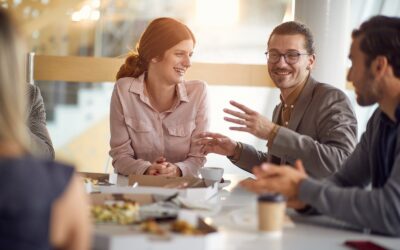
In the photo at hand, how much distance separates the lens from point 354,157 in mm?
2361

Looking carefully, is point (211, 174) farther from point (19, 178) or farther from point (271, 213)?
point (19, 178)

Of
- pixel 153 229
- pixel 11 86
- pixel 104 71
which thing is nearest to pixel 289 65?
pixel 153 229

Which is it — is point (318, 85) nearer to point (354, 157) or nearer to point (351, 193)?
point (354, 157)

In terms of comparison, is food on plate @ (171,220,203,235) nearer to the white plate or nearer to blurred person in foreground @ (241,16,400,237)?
blurred person in foreground @ (241,16,400,237)

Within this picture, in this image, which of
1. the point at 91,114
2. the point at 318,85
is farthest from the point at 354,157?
the point at 91,114

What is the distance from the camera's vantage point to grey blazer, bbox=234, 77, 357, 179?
2.72 meters

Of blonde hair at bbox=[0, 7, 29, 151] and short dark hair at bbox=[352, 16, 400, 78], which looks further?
short dark hair at bbox=[352, 16, 400, 78]

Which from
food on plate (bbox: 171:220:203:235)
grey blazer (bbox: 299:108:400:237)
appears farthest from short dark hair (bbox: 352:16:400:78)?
food on plate (bbox: 171:220:203:235)

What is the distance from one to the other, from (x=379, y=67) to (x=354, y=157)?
15.1 inches

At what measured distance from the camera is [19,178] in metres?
1.19

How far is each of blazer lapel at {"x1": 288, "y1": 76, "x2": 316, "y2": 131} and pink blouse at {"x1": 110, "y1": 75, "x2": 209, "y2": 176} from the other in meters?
0.46

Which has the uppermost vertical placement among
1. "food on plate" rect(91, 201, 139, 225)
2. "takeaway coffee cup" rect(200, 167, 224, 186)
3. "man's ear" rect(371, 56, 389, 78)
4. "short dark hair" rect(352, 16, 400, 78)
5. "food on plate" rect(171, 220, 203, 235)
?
"short dark hair" rect(352, 16, 400, 78)

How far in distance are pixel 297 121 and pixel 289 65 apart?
247mm

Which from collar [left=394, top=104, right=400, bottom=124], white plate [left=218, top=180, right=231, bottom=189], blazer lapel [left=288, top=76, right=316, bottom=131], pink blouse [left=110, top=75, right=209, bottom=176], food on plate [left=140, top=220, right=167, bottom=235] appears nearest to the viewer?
food on plate [left=140, top=220, right=167, bottom=235]
